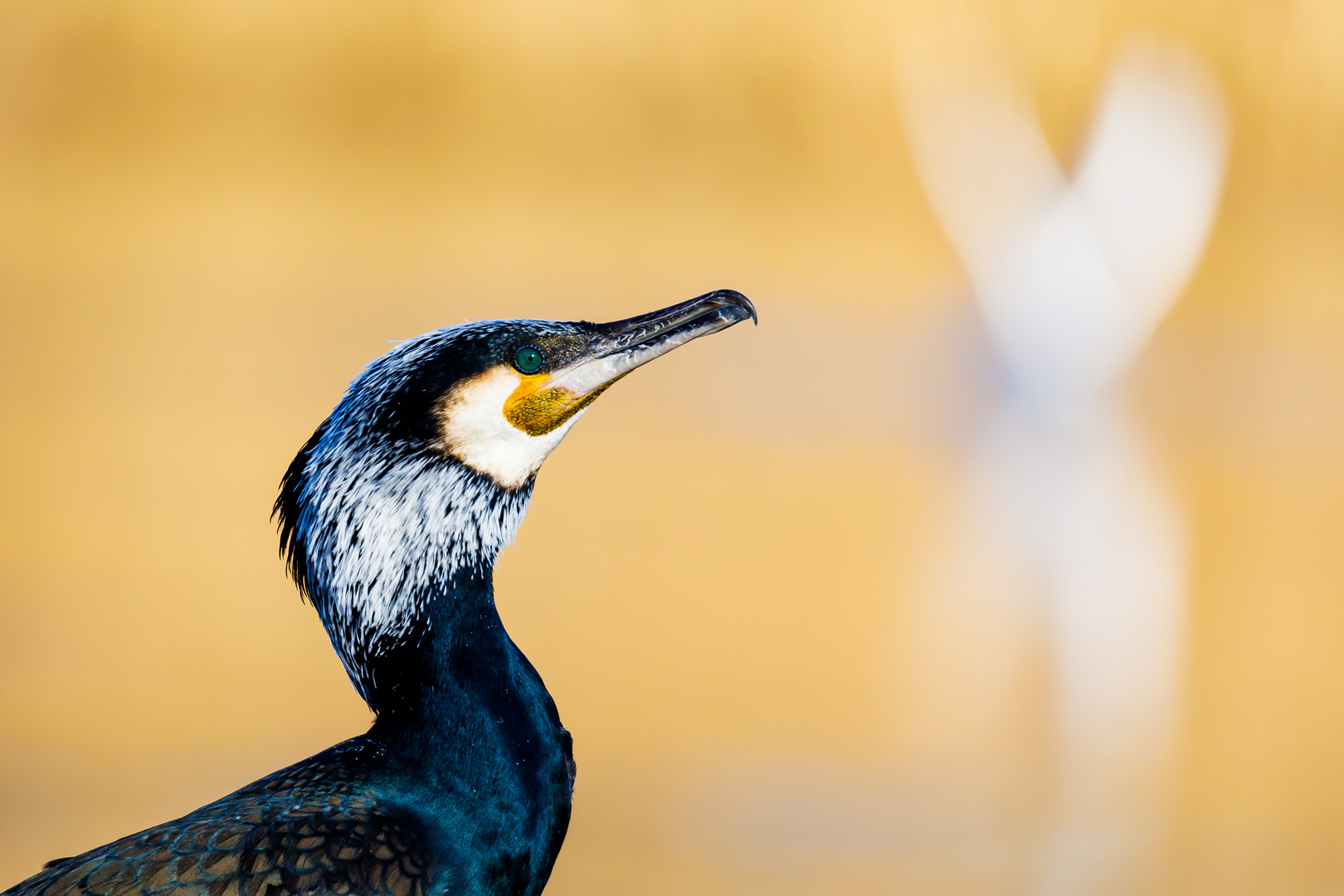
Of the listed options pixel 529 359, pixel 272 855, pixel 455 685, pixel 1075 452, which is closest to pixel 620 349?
pixel 529 359

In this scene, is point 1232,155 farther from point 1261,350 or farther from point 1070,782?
point 1070,782

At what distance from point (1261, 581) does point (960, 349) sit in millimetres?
1350

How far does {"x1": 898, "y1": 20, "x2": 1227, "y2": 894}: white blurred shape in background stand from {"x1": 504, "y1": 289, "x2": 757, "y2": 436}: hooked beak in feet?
7.84

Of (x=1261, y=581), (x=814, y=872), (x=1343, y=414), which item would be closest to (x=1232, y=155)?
(x=1343, y=414)

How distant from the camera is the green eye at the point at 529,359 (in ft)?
2.97

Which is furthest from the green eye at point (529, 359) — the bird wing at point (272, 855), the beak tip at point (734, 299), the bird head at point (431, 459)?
the bird wing at point (272, 855)

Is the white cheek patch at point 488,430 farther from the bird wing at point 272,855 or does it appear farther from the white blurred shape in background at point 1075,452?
the white blurred shape in background at point 1075,452

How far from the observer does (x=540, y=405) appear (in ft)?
3.00

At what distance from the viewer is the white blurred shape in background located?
3244 millimetres

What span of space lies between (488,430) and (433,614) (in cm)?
16

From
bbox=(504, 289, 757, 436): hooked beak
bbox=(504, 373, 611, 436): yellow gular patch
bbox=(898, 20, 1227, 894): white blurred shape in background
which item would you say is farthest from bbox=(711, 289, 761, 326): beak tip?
bbox=(898, 20, 1227, 894): white blurred shape in background

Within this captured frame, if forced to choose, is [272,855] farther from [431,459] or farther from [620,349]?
[620,349]

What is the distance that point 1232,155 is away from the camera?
4.65m

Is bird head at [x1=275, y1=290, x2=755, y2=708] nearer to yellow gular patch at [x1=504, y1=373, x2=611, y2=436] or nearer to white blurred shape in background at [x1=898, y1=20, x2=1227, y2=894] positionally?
yellow gular patch at [x1=504, y1=373, x2=611, y2=436]
